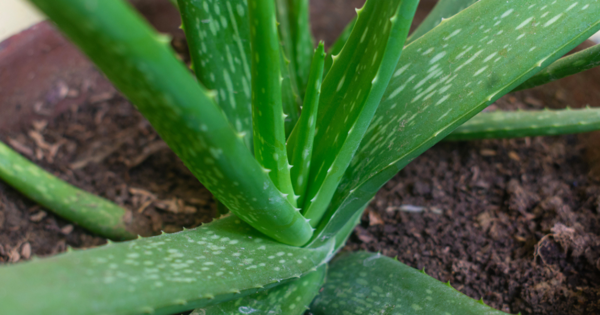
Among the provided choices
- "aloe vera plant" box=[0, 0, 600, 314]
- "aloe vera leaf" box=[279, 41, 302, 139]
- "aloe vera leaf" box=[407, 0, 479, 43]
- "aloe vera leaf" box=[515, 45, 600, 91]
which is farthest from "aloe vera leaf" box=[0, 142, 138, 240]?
"aloe vera leaf" box=[515, 45, 600, 91]

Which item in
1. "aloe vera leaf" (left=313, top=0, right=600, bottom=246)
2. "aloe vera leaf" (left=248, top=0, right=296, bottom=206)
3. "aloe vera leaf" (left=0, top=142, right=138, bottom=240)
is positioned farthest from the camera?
"aloe vera leaf" (left=0, top=142, right=138, bottom=240)

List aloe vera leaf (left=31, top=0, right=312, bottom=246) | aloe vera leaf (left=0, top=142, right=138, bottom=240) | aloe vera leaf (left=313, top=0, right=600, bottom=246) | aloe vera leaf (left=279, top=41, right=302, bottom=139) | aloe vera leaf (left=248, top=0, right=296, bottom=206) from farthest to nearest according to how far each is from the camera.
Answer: aloe vera leaf (left=0, top=142, right=138, bottom=240)
aloe vera leaf (left=279, top=41, right=302, bottom=139)
aloe vera leaf (left=313, top=0, right=600, bottom=246)
aloe vera leaf (left=248, top=0, right=296, bottom=206)
aloe vera leaf (left=31, top=0, right=312, bottom=246)

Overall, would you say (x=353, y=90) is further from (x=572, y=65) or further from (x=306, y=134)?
(x=572, y=65)

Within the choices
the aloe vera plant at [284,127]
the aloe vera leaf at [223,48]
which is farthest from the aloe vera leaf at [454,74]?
the aloe vera leaf at [223,48]

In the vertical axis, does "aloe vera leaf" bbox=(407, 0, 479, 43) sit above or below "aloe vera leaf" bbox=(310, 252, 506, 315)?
above

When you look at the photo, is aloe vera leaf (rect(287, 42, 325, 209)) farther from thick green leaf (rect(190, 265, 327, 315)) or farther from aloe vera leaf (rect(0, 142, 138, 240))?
aloe vera leaf (rect(0, 142, 138, 240))

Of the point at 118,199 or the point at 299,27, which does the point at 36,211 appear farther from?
the point at 299,27

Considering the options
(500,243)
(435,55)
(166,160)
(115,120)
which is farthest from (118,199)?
(500,243)
